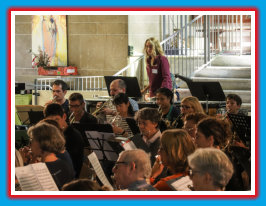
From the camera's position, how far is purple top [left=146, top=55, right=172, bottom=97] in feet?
25.6

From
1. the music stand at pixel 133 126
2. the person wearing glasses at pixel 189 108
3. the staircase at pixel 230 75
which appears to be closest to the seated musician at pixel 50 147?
the music stand at pixel 133 126

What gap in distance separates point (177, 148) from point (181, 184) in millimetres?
372

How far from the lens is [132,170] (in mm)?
3428

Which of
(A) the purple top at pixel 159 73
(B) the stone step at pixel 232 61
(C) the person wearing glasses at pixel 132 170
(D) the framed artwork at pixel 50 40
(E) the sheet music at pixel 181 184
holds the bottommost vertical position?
(E) the sheet music at pixel 181 184

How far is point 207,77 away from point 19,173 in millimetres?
7969

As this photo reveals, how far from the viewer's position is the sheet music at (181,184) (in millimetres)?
3326

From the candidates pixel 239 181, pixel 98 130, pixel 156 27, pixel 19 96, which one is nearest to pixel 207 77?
pixel 156 27

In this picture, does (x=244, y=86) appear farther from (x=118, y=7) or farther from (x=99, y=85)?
(x=118, y=7)

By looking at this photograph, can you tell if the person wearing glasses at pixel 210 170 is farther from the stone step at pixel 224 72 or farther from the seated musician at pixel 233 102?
the stone step at pixel 224 72

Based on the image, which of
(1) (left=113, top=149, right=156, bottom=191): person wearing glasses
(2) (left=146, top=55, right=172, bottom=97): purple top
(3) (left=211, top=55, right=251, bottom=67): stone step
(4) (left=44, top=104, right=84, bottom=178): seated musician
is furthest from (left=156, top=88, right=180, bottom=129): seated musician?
(3) (left=211, top=55, right=251, bottom=67): stone step

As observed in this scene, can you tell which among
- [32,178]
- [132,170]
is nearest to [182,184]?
[132,170]

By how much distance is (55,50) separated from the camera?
14.6 meters

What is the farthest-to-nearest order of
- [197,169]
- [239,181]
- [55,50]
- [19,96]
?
[55,50]
[19,96]
[239,181]
[197,169]

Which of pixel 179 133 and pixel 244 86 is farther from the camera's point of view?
→ pixel 244 86
